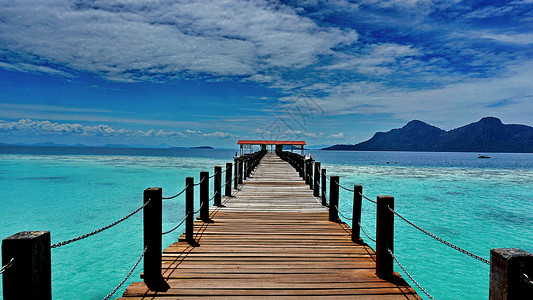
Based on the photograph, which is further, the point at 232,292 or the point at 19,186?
the point at 19,186

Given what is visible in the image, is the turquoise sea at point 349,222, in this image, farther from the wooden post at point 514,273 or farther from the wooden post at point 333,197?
the wooden post at point 514,273

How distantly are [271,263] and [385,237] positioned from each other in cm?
176

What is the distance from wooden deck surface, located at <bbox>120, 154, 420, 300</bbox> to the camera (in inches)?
149

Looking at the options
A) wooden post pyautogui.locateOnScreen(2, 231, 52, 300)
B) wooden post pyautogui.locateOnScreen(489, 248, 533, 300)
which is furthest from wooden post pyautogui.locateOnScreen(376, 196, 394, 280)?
wooden post pyautogui.locateOnScreen(2, 231, 52, 300)

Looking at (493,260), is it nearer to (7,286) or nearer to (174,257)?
(7,286)

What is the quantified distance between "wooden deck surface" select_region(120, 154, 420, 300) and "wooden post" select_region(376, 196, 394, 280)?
16 centimetres

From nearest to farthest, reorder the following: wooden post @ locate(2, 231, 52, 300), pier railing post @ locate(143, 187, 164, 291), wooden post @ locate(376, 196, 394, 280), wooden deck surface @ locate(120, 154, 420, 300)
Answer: wooden post @ locate(2, 231, 52, 300) < wooden deck surface @ locate(120, 154, 420, 300) < pier railing post @ locate(143, 187, 164, 291) < wooden post @ locate(376, 196, 394, 280)

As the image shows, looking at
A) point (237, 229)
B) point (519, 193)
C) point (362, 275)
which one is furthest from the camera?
point (519, 193)

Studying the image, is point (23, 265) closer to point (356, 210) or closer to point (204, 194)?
point (204, 194)

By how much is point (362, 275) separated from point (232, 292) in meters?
1.87

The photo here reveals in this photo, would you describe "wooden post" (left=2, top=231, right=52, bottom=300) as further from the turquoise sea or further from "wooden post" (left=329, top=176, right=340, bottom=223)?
the turquoise sea

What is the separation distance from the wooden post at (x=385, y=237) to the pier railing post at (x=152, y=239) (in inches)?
116

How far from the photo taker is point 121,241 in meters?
12.6

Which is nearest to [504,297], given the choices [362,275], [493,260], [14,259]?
[493,260]
